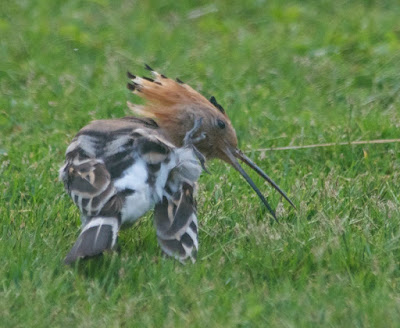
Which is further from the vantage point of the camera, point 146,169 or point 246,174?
point 246,174

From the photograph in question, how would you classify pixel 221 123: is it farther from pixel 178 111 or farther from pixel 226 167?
pixel 226 167

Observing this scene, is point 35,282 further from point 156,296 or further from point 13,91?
point 13,91

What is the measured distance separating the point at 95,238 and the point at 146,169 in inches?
20.2

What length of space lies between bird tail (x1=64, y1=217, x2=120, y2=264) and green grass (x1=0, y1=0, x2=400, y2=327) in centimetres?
11

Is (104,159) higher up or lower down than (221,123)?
higher up

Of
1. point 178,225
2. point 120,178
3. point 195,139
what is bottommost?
point 195,139

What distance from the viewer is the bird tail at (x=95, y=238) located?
4.67 m

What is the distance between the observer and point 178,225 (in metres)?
4.94

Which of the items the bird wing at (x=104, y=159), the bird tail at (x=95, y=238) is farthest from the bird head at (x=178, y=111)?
the bird tail at (x=95, y=238)

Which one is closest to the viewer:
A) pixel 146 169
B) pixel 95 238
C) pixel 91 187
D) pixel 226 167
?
pixel 95 238

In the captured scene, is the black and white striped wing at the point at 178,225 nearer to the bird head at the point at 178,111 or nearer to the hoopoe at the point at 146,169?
the hoopoe at the point at 146,169

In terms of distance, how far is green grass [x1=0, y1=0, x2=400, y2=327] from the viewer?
14.7ft

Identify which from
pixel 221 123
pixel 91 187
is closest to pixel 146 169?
pixel 91 187

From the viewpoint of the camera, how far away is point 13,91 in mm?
7910
